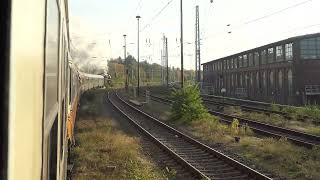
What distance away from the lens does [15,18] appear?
1066 millimetres

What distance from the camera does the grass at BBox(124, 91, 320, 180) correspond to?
34.5 ft

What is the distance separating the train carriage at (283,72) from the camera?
4116 centimetres

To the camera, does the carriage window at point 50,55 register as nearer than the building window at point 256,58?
Yes

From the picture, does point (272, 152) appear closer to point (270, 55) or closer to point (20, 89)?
point (20, 89)

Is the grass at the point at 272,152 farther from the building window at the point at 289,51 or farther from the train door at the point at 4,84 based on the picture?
the building window at the point at 289,51

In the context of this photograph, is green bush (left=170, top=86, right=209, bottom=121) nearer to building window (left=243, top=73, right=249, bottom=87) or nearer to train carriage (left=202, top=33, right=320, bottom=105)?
train carriage (left=202, top=33, right=320, bottom=105)

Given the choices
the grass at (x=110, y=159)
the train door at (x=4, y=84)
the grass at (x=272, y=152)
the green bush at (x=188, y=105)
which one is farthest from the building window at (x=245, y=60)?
the train door at (x=4, y=84)

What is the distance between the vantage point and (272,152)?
12750mm

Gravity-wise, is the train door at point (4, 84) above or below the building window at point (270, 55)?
below

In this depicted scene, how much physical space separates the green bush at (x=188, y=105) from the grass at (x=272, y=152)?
12.2 ft

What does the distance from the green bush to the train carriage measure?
20025 millimetres

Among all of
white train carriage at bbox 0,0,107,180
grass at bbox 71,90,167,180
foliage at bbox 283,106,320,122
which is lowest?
grass at bbox 71,90,167,180

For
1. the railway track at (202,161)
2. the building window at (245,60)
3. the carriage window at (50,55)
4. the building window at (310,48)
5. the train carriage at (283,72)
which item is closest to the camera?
the carriage window at (50,55)

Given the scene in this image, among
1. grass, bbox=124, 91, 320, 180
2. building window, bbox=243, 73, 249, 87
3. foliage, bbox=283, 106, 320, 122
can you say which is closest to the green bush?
grass, bbox=124, 91, 320, 180
